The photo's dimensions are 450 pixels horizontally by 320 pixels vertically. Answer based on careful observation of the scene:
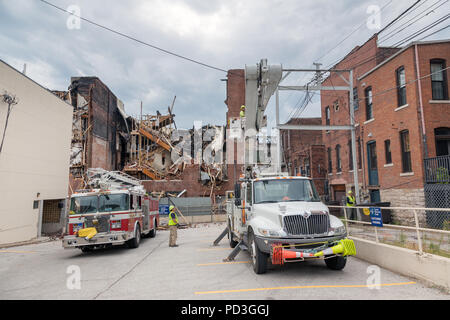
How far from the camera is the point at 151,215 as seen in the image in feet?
51.9

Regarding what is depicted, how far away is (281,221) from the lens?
21.9 feet

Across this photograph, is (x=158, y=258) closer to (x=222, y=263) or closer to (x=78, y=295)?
(x=222, y=263)

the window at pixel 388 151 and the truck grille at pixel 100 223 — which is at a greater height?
the window at pixel 388 151

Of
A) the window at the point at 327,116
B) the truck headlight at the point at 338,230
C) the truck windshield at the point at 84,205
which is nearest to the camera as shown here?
the truck headlight at the point at 338,230

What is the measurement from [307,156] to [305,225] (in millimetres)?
22750

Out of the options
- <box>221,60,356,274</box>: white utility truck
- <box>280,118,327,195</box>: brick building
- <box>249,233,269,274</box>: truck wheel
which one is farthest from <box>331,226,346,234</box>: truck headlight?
<box>280,118,327,195</box>: brick building

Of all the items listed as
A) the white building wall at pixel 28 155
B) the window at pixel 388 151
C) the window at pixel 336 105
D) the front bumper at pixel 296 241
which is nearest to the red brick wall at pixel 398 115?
the window at pixel 388 151

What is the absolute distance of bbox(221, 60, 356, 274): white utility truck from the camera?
6.47 m

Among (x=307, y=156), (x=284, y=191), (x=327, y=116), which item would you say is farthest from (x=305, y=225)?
(x=307, y=156)

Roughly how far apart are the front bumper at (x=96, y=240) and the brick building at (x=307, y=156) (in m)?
13.0

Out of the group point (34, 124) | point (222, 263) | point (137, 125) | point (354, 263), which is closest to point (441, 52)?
point (354, 263)

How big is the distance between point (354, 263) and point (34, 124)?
57.5 feet

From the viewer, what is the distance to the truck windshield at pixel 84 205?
A: 36.3 ft

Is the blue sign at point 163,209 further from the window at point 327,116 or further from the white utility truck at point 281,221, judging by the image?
the white utility truck at point 281,221
